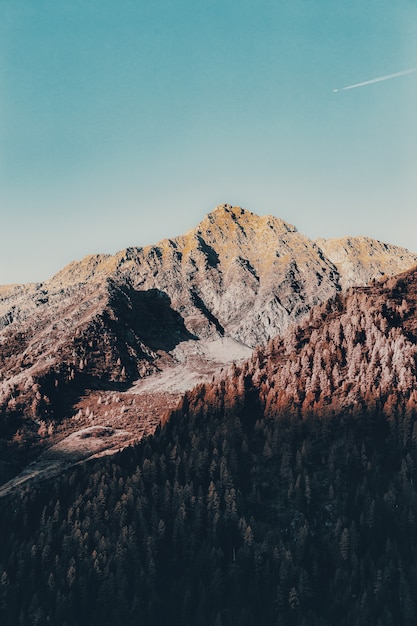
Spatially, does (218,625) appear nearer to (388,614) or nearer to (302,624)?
(302,624)

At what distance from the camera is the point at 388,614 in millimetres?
197875

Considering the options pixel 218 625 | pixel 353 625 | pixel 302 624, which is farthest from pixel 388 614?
pixel 218 625

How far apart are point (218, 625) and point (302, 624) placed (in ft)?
97.4

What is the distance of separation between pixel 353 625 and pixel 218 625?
4777 centimetres

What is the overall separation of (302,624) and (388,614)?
30.4 metres

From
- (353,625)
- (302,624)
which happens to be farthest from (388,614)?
(302,624)

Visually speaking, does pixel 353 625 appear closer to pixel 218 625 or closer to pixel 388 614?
pixel 388 614

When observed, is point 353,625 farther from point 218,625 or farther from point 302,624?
point 218,625

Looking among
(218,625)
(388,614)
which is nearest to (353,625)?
(388,614)

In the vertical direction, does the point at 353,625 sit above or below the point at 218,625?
below

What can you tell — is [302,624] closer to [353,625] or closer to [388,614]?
[353,625]

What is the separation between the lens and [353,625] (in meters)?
199

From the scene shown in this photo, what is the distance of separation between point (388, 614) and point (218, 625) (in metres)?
60.1

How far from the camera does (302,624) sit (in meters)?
198
